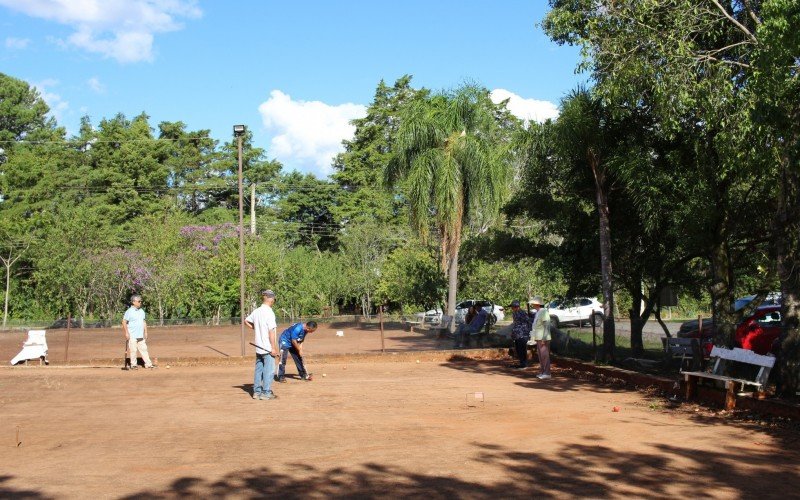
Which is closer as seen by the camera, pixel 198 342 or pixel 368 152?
pixel 198 342

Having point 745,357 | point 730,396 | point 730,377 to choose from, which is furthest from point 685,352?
point 730,396

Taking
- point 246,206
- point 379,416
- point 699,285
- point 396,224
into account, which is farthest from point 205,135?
point 379,416

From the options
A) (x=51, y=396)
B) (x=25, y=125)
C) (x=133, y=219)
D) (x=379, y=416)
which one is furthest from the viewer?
(x=25, y=125)

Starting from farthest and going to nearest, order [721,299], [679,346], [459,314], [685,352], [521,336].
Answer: [459,314]
[521,336]
[685,352]
[679,346]
[721,299]

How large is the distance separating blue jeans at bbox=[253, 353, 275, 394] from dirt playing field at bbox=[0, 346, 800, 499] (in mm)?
287

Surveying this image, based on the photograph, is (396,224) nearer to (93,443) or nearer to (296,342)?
(296,342)

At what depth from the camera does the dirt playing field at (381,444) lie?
7395mm

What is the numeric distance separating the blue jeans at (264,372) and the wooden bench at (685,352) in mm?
7769

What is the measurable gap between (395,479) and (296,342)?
27.1ft

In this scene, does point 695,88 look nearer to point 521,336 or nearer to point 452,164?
point 521,336

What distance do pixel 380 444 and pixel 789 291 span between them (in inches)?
259

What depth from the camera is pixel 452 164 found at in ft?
97.8

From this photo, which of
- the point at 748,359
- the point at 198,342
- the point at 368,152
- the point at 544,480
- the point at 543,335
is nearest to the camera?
the point at 544,480

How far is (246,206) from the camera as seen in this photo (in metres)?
66.6
